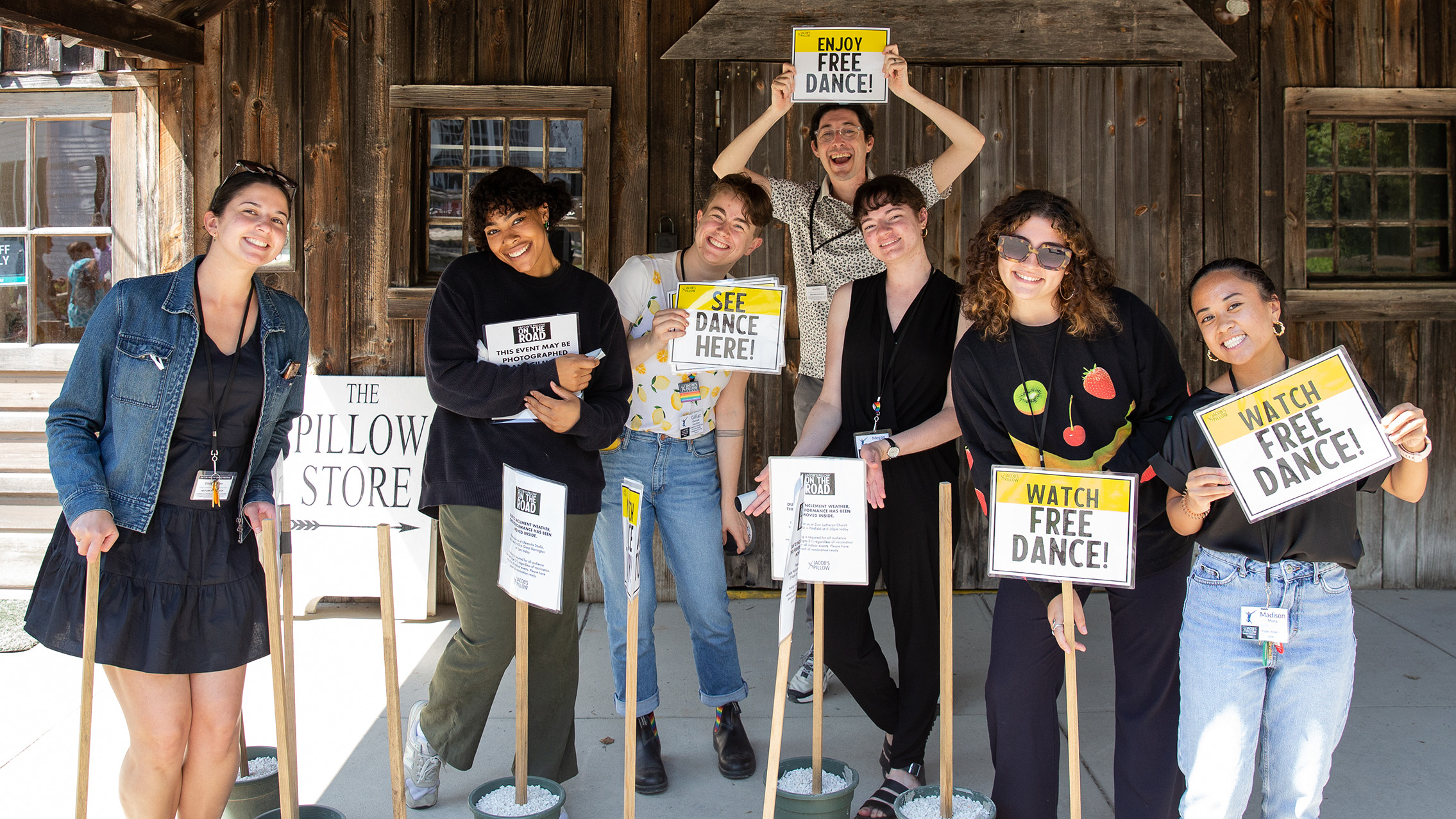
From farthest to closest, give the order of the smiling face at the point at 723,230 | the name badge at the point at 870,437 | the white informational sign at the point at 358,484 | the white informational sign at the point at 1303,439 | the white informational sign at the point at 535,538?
1. the white informational sign at the point at 358,484
2. the smiling face at the point at 723,230
3. the name badge at the point at 870,437
4. the white informational sign at the point at 535,538
5. the white informational sign at the point at 1303,439

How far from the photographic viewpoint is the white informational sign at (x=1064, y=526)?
7.00ft

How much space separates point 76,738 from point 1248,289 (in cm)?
393

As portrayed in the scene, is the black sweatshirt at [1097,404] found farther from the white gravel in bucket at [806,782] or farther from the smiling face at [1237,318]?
the white gravel in bucket at [806,782]

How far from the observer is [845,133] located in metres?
3.27

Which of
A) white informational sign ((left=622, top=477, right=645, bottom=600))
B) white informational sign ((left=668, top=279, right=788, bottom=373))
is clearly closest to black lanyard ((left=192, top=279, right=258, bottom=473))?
white informational sign ((left=622, top=477, right=645, bottom=600))

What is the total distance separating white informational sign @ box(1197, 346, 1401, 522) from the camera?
1.96 meters

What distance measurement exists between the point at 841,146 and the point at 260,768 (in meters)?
2.61

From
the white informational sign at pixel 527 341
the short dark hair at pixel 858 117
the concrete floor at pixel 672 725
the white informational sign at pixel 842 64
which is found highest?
the white informational sign at pixel 842 64

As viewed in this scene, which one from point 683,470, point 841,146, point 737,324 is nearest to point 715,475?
point 683,470

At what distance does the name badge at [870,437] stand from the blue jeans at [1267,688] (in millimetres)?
872

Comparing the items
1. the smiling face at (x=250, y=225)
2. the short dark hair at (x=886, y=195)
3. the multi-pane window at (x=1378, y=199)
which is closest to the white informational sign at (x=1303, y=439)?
the short dark hair at (x=886, y=195)

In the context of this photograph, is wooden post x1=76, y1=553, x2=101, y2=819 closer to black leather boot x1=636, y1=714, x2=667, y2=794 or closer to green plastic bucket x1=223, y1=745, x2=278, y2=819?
green plastic bucket x1=223, y1=745, x2=278, y2=819

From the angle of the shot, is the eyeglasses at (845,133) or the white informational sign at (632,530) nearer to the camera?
the white informational sign at (632,530)

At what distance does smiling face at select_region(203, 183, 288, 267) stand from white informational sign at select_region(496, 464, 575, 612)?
2.70 feet
